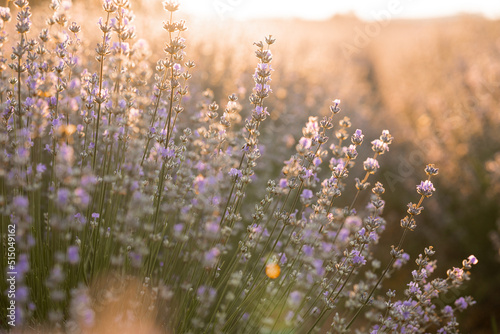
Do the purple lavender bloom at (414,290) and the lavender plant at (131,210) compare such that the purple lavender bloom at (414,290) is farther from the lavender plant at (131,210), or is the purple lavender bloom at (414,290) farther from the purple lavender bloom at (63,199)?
the purple lavender bloom at (63,199)

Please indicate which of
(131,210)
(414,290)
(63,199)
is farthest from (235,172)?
(414,290)

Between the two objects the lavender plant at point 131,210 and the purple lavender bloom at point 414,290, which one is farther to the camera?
the purple lavender bloom at point 414,290

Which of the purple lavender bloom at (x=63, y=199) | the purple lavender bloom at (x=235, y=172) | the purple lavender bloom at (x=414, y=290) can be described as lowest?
the purple lavender bloom at (x=414, y=290)

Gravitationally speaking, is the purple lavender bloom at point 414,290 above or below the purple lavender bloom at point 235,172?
below

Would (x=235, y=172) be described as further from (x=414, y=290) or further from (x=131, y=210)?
(x=414, y=290)

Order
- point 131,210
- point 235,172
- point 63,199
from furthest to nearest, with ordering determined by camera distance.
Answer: point 235,172, point 131,210, point 63,199

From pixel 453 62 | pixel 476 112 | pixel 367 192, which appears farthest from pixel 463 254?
pixel 453 62

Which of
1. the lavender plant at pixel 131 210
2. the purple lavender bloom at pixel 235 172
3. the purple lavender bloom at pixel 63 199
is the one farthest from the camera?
the purple lavender bloom at pixel 235 172

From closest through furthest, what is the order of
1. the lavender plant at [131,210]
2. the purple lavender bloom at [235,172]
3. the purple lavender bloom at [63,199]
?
the purple lavender bloom at [63,199] → the lavender plant at [131,210] → the purple lavender bloom at [235,172]

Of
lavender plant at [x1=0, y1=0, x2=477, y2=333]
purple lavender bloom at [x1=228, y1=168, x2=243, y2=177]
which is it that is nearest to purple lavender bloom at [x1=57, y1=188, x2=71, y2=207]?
lavender plant at [x1=0, y1=0, x2=477, y2=333]

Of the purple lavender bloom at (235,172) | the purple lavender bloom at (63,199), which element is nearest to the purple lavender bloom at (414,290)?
the purple lavender bloom at (235,172)

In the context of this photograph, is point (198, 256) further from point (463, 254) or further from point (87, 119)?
point (463, 254)

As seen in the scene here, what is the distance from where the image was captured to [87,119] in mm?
2018

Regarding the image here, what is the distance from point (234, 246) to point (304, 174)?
1616 millimetres
